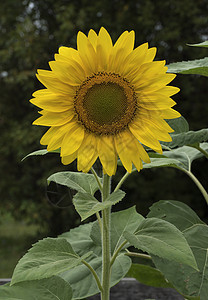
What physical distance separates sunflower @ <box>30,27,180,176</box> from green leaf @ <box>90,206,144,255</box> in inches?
9.1

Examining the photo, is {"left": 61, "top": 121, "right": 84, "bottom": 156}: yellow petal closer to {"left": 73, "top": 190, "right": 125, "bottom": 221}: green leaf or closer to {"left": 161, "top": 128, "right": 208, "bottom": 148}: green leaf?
{"left": 73, "top": 190, "right": 125, "bottom": 221}: green leaf

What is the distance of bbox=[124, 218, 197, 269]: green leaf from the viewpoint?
0.56 meters

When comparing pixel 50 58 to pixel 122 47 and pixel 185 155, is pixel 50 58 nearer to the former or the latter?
pixel 185 155

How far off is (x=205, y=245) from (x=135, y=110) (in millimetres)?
259

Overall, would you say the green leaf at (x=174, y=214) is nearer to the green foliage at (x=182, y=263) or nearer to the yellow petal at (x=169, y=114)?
the green foliage at (x=182, y=263)

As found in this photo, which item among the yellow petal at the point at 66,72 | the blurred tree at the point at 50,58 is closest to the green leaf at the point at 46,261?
the yellow petal at the point at 66,72

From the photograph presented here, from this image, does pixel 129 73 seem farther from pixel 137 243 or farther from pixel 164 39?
pixel 164 39

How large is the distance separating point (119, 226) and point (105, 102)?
0.96 ft

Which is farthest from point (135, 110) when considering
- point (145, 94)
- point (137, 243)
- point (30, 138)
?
point (30, 138)

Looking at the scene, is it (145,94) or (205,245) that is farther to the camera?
(205,245)

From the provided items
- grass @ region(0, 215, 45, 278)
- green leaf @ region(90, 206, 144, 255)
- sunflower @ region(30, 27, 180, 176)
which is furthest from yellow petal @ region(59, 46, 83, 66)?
grass @ region(0, 215, 45, 278)

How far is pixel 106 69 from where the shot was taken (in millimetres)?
573

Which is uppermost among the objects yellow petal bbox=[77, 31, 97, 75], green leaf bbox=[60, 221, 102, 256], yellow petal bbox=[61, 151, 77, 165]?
yellow petal bbox=[77, 31, 97, 75]

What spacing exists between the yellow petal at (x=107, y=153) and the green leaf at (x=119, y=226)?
8.5 inches
